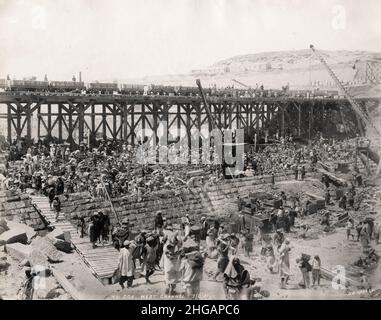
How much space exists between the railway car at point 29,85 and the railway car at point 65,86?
14.7 inches

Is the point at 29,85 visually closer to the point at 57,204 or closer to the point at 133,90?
the point at 133,90

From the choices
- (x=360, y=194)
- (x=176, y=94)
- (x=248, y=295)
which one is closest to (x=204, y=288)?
(x=248, y=295)

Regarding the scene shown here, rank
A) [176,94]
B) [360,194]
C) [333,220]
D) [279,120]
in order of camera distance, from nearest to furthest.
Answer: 1. [333,220]
2. [360,194]
3. [176,94]
4. [279,120]

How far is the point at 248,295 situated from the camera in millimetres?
10398

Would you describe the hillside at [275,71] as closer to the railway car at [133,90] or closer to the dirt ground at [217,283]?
the railway car at [133,90]

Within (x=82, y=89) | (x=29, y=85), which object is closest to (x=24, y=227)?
(x=29, y=85)

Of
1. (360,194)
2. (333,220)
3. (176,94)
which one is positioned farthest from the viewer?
(176,94)

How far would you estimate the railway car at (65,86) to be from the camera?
19.5 m

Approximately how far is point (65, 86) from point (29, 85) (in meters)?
1.91

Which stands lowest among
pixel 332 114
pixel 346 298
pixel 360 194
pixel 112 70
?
pixel 346 298

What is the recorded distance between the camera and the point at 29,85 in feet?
60.1

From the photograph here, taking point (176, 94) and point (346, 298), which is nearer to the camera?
point (346, 298)

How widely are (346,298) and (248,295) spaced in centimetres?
251
